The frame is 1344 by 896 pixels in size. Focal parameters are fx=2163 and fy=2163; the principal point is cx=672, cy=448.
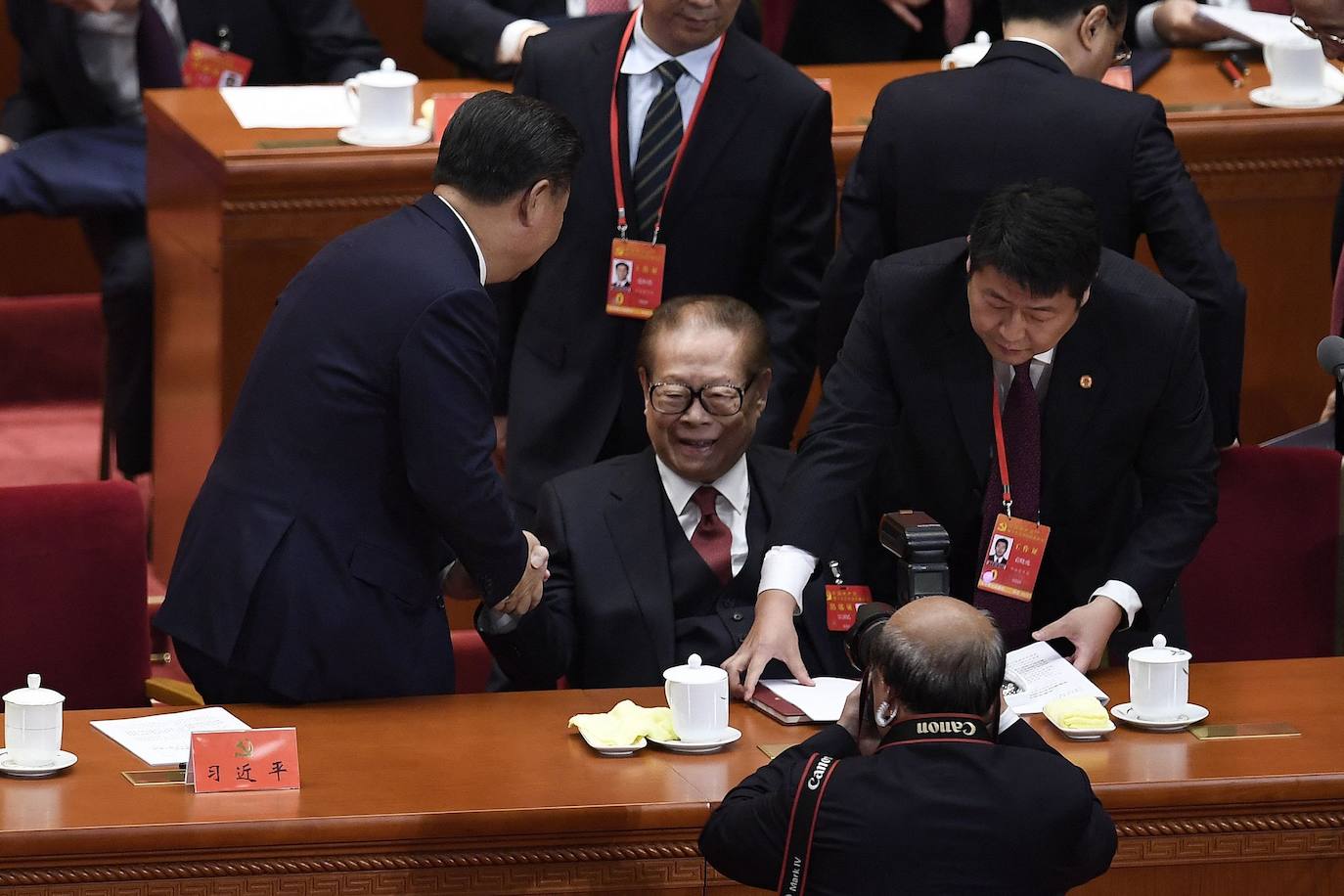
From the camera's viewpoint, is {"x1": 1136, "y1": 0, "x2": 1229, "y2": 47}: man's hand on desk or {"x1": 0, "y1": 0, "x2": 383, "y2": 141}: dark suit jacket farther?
{"x1": 0, "y1": 0, "x2": 383, "y2": 141}: dark suit jacket

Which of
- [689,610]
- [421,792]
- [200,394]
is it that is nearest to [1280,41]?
[689,610]

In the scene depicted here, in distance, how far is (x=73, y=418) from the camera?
17.6ft

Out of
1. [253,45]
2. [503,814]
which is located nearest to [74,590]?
[503,814]

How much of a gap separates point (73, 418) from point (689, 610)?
2641 millimetres

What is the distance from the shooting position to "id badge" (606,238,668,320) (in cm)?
357

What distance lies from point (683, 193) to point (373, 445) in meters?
1.01

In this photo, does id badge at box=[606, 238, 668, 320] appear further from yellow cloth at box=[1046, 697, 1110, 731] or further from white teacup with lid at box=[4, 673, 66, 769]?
white teacup with lid at box=[4, 673, 66, 769]

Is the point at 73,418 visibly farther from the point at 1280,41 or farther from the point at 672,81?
the point at 1280,41

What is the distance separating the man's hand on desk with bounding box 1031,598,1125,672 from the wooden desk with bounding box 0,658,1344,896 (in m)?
0.21

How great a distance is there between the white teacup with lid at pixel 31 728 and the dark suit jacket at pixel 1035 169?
150cm

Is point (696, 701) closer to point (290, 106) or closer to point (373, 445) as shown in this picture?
point (373, 445)

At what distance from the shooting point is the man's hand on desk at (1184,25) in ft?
14.9

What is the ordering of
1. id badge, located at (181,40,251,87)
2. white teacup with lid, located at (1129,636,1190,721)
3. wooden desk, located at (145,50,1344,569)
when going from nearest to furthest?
1. white teacup with lid, located at (1129,636,1190,721)
2. wooden desk, located at (145,50,1344,569)
3. id badge, located at (181,40,251,87)

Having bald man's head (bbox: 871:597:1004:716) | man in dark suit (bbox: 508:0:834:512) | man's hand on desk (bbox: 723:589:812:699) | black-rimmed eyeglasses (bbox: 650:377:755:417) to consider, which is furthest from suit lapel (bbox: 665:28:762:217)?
bald man's head (bbox: 871:597:1004:716)
